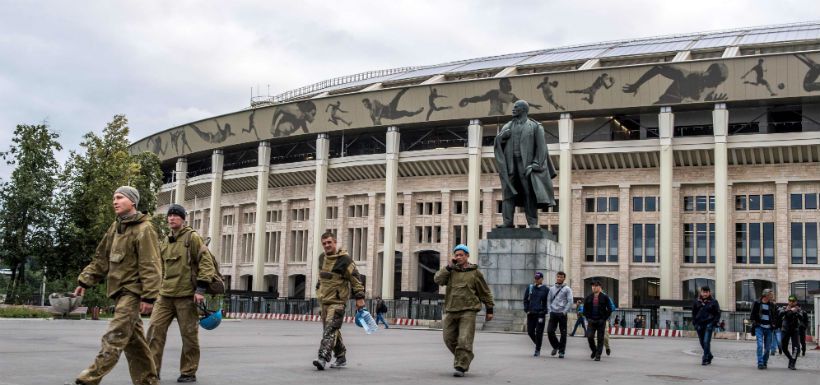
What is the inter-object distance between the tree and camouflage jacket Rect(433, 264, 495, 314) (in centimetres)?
2794

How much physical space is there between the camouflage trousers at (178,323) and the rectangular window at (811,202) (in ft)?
145

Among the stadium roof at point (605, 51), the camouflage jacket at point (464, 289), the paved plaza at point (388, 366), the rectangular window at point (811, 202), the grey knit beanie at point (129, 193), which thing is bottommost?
the paved plaza at point (388, 366)

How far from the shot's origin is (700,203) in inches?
1933

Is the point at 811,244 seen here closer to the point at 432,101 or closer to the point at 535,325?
the point at 432,101

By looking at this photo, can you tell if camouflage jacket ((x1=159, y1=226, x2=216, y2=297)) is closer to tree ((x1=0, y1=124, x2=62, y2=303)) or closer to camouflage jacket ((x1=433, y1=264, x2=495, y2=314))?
camouflage jacket ((x1=433, y1=264, x2=495, y2=314))

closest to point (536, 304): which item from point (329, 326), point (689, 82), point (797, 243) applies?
point (329, 326)

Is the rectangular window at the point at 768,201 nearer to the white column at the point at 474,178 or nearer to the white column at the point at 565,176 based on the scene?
the white column at the point at 565,176

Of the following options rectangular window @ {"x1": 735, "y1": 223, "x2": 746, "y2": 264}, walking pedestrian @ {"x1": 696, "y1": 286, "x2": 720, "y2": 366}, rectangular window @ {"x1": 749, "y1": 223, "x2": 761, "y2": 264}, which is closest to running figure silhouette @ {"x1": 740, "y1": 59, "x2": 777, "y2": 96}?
rectangular window @ {"x1": 749, "y1": 223, "x2": 761, "y2": 264}

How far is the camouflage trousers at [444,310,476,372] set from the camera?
35.6 ft

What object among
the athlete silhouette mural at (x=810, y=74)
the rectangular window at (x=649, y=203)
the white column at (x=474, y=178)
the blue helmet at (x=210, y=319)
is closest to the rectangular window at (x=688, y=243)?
the rectangular window at (x=649, y=203)

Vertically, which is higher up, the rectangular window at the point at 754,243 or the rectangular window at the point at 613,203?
the rectangular window at the point at 613,203

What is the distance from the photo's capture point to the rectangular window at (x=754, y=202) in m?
47.6

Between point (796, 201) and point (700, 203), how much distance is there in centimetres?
496

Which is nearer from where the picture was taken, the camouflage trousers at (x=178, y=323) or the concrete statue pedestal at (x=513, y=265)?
the camouflage trousers at (x=178, y=323)
